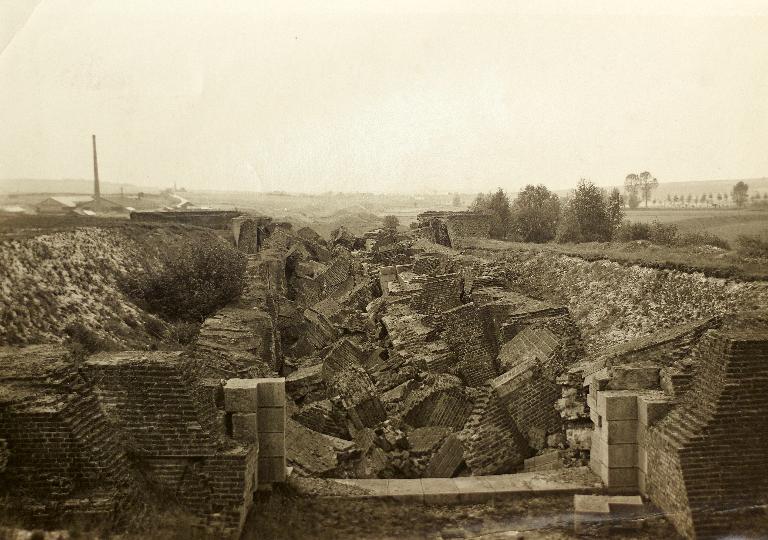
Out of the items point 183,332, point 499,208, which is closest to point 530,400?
point 183,332

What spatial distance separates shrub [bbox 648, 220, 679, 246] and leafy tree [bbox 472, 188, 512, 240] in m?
10.7

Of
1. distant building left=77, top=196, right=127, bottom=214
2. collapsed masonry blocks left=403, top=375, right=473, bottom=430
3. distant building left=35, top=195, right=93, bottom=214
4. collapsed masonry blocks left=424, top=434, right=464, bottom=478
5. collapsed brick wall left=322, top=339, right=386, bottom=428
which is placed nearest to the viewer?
collapsed masonry blocks left=424, top=434, right=464, bottom=478

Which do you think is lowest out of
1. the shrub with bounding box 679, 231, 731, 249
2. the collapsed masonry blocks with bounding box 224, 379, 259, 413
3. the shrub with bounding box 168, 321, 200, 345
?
the shrub with bounding box 168, 321, 200, 345

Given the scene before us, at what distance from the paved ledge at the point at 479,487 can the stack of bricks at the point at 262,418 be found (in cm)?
92

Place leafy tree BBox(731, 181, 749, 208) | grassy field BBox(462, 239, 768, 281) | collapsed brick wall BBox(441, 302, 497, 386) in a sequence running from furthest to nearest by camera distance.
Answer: leafy tree BBox(731, 181, 749, 208) < grassy field BBox(462, 239, 768, 281) < collapsed brick wall BBox(441, 302, 497, 386)

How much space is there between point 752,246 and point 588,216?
1847 cm

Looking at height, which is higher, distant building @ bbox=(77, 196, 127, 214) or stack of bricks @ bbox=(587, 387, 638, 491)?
distant building @ bbox=(77, 196, 127, 214)

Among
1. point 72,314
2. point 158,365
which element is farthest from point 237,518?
point 72,314

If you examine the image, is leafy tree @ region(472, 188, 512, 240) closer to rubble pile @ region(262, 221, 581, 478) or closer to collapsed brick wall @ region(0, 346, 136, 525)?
rubble pile @ region(262, 221, 581, 478)

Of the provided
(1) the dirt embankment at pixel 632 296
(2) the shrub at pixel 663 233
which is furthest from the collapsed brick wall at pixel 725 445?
(2) the shrub at pixel 663 233

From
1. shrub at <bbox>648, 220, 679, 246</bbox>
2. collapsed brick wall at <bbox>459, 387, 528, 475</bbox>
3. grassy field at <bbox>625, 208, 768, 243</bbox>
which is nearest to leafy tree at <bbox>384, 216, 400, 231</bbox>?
grassy field at <bbox>625, 208, 768, 243</bbox>

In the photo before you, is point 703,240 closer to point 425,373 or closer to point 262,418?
point 425,373

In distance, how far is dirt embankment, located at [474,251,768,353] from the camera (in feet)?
40.5

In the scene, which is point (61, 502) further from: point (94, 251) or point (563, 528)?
point (94, 251)
